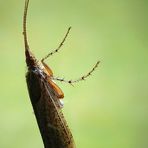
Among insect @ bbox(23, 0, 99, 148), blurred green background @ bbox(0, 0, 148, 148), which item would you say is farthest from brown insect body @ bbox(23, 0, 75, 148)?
blurred green background @ bbox(0, 0, 148, 148)

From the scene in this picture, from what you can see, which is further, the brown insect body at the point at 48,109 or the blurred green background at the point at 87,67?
the blurred green background at the point at 87,67

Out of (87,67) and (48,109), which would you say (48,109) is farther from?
(87,67)

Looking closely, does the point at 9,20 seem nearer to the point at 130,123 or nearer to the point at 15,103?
the point at 15,103

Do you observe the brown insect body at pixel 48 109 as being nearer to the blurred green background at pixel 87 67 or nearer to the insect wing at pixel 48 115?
the insect wing at pixel 48 115

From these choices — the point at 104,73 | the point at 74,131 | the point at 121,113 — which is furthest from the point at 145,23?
the point at 74,131

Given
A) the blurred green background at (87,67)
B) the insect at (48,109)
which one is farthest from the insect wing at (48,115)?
the blurred green background at (87,67)

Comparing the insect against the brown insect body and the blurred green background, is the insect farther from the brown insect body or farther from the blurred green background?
the blurred green background
